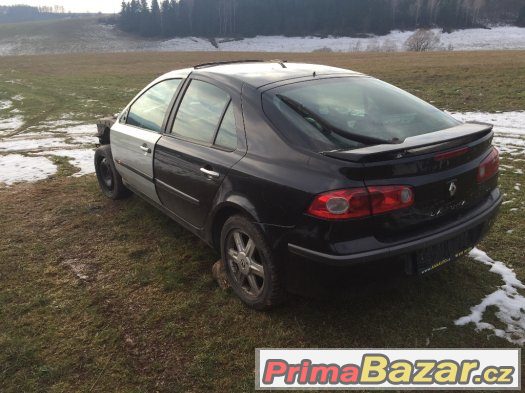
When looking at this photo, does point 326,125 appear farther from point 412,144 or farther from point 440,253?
point 440,253

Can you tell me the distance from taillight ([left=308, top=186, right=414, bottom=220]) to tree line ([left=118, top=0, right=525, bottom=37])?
94901mm

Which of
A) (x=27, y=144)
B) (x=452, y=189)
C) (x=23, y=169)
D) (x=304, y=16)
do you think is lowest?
(x=27, y=144)

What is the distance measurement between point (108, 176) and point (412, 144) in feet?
13.3

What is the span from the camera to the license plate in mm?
2537

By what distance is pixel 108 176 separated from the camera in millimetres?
5367

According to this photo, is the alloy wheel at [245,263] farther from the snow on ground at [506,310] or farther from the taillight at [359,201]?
the snow on ground at [506,310]

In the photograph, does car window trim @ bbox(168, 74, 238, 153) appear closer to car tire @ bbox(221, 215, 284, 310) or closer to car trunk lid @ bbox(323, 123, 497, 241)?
car tire @ bbox(221, 215, 284, 310)

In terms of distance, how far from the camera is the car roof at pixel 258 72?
3195 millimetres

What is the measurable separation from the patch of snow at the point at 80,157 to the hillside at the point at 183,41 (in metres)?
67.6

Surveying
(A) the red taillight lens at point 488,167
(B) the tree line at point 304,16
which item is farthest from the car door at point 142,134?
(B) the tree line at point 304,16

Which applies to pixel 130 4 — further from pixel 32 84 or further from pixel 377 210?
pixel 377 210

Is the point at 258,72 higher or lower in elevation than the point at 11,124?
higher

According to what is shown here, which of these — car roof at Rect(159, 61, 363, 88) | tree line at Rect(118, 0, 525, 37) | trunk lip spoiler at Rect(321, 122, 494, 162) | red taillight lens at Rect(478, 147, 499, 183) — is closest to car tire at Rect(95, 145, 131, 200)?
car roof at Rect(159, 61, 363, 88)

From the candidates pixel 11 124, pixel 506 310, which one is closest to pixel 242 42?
pixel 11 124
